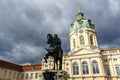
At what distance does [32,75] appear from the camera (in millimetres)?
50250

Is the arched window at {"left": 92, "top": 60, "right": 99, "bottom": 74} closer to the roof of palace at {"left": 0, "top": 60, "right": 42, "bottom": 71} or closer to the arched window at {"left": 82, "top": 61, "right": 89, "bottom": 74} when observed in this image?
the arched window at {"left": 82, "top": 61, "right": 89, "bottom": 74}

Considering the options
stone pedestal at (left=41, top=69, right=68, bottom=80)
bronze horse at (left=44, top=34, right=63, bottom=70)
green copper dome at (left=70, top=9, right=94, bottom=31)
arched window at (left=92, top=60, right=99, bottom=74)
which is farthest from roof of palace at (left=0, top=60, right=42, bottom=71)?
stone pedestal at (left=41, top=69, right=68, bottom=80)

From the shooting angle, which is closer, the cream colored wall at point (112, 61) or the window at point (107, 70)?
the cream colored wall at point (112, 61)

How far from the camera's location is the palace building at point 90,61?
3641cm

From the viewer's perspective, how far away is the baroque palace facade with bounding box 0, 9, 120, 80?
36750 mm

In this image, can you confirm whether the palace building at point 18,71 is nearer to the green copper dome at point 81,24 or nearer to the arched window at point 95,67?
the arched window at point 95,67

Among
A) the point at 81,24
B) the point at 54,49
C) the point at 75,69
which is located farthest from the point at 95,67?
the point at 54,49

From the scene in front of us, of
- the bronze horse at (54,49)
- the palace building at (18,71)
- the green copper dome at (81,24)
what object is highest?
the green copper dome at (81,24)

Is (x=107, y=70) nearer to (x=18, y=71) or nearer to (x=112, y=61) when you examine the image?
(x=112, y=61)

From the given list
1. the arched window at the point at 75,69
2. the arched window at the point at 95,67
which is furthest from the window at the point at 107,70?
the arched window at the point at 75,69

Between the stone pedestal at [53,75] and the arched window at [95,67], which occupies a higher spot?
the arched window at [95,67]

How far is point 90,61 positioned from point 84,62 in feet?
6.36

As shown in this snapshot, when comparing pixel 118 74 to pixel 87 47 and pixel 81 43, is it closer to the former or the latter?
pixel 87 47

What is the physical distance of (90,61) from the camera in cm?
3797
